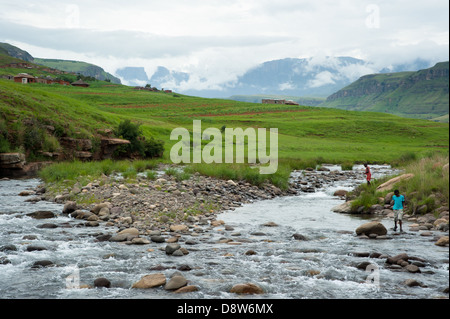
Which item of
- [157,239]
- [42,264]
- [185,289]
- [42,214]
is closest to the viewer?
[185,289]

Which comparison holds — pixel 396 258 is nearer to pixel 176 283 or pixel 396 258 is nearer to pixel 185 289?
pixel 185 289

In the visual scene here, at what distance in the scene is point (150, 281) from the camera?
983cm

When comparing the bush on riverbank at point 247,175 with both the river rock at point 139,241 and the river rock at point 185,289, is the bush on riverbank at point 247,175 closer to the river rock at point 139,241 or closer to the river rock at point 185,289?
the river rock at point 139,241

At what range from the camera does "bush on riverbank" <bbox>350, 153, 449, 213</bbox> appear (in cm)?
1900

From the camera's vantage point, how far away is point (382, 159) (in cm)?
5381

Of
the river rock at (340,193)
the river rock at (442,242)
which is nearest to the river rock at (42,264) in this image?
the river rock at (442,242)

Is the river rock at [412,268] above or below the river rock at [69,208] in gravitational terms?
below

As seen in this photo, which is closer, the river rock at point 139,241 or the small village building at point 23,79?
the river rock at point 139,241

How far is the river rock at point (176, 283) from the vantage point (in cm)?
958

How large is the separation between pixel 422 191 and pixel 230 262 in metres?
12.9

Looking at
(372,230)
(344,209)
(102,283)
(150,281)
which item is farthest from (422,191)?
(102,283)

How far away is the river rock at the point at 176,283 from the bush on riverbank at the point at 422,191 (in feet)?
45.3
